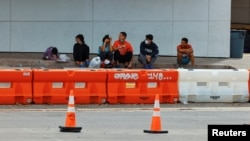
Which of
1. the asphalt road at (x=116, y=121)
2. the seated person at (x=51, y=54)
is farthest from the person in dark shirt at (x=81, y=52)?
the asphalt road at (x=116, y=121)

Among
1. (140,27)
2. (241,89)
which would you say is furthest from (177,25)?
(241,89)

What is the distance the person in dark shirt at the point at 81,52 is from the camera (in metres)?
20.3

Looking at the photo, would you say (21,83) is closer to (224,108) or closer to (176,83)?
(176,83)

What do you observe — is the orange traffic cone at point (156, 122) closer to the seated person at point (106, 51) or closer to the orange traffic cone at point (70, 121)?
the orange traffic cone at point (70, 121)

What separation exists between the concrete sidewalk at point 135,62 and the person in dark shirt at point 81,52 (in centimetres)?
65

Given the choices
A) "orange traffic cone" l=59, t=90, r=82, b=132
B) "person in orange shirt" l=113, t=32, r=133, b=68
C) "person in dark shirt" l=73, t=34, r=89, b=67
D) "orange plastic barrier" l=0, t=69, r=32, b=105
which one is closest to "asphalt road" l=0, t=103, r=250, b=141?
"orange traffic cone" l=59, t=90, r=82, b=132

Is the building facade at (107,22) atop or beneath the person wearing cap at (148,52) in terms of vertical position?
atop

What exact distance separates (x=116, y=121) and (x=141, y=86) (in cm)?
341

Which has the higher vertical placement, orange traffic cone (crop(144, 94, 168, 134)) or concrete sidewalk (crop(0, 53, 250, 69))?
concrete sidewalk (crop(0, 53, 250, 69))

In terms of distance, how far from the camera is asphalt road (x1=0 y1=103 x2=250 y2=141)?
394 inches

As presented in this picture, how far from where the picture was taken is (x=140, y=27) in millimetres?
23359

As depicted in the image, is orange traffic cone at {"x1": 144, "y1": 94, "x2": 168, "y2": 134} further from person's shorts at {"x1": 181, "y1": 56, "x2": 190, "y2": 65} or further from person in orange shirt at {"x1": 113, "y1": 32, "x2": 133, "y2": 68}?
person's shorts at {"x1": 181, "y1": 56, "x2": 190, "y2": 65}

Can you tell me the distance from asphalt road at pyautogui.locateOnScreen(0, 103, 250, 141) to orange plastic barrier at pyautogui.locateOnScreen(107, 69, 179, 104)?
16.1 inches

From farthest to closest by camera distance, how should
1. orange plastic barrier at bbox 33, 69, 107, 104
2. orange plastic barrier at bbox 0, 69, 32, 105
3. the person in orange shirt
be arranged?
the person in orange shirt, orange plastic barrier at bbox 33, 69, 107, 104, orange plastic barrier at bbox 0, 69, 32, 105
